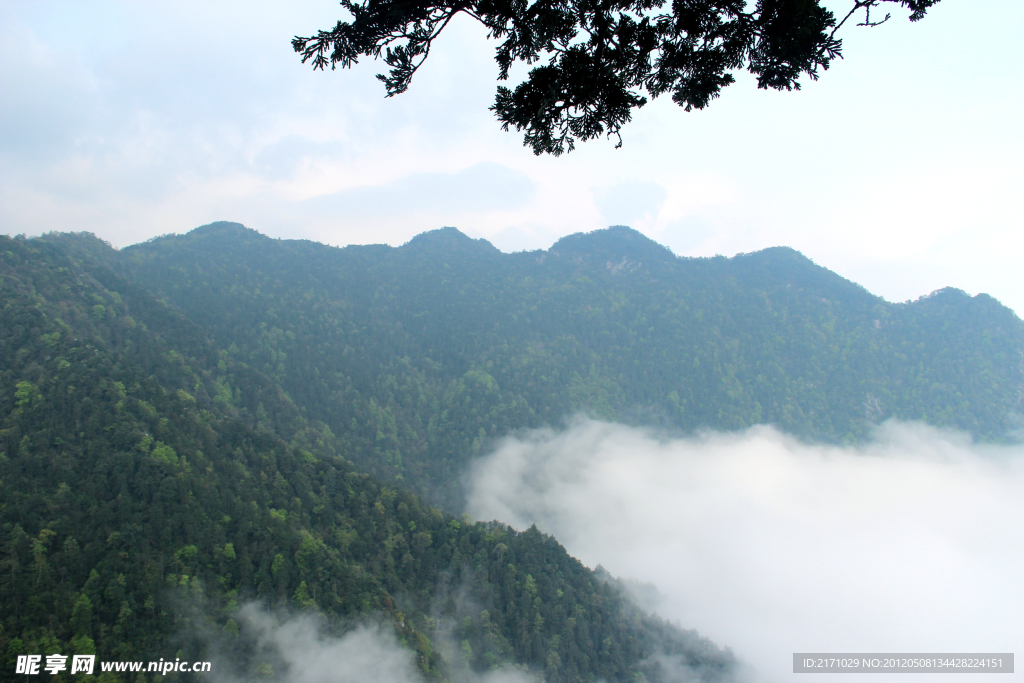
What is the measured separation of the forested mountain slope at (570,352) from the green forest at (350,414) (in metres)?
0.86

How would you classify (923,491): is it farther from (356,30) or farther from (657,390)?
(356,30)

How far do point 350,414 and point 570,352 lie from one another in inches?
3221

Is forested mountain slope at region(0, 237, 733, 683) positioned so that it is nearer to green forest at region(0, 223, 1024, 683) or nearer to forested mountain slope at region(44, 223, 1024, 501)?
green forest at region(0, 223, 1024, 683)

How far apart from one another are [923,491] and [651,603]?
414 feet

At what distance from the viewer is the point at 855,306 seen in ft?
609

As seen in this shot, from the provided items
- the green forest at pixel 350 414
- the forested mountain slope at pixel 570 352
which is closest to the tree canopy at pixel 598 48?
the green forest at pixel 350 414

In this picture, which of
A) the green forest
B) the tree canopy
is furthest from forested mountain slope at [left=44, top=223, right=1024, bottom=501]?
the tree canopy

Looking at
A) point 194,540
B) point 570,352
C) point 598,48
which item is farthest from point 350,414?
point 598,48

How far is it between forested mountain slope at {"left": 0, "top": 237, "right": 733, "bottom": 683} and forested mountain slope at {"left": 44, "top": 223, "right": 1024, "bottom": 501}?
166 ft

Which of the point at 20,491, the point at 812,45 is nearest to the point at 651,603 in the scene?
the point at 20,491

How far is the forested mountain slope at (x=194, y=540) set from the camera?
1759 inches

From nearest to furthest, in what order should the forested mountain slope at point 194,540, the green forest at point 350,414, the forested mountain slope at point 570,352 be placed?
the forested mountain slope at point 194,540, the green forest at point 350,414, the forested mountain slope at point 570,352

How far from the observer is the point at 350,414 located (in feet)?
418

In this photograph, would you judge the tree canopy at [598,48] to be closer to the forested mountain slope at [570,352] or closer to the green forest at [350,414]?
the green forest at [350,414]
